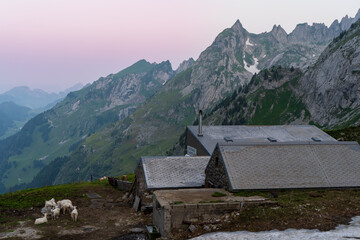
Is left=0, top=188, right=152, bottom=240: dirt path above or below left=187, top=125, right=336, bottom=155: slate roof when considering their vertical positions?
below

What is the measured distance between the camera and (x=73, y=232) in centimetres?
2897

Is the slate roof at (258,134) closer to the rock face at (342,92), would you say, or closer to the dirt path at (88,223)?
the dirt path at (88,223)

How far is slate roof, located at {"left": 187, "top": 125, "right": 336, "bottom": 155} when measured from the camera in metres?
62.0

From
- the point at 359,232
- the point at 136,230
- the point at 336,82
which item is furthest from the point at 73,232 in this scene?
the point at 336,82

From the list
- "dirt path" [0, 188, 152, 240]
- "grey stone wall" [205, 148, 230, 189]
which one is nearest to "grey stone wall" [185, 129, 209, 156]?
"grey stone wall" [205, 148, 230, 189]

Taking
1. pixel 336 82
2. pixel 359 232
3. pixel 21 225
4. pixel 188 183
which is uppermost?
pixel 336 82

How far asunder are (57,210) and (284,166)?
84.7ft

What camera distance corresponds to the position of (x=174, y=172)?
133 ft

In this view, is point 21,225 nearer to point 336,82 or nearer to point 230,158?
point 230,158

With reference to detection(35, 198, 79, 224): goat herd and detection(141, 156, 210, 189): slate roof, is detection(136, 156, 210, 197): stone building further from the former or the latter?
detection(35, 198, 79, 224): goat herd

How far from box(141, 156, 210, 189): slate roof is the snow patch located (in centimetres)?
1477

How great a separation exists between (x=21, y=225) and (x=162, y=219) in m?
16.0

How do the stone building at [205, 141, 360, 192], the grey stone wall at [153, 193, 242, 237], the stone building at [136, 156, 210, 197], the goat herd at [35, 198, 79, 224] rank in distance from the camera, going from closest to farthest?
the grey stone wall at [153, 193, 242, 237] → the stone building at [205, 141, 360, 192] → the goat herd at [35, 198, 79, 224] → the stone building at [136, 156, 210, 197]

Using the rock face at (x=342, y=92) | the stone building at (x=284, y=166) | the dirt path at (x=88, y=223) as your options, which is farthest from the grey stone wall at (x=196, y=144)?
the rock face at (x=342, y=92)
